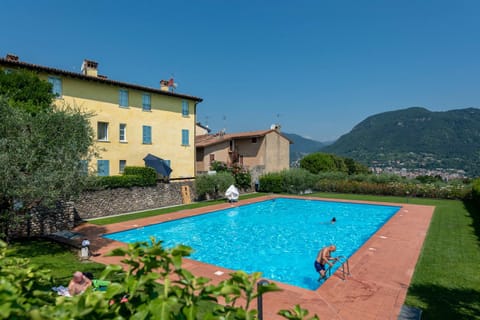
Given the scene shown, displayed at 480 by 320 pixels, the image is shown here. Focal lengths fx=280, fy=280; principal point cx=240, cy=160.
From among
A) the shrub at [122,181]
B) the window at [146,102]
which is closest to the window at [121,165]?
the shrub at [122,181]

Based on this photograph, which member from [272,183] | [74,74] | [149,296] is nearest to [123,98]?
[74,74]

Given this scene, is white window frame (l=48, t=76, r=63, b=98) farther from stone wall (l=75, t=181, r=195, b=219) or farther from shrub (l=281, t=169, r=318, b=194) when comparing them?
shrub (l=281, t=169, r=318, b=194)

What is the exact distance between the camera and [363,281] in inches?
338

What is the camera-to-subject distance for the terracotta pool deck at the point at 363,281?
6.89 meters

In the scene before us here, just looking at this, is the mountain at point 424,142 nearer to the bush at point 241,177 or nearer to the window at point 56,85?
the bush at point 241,177

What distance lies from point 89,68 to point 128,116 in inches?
192

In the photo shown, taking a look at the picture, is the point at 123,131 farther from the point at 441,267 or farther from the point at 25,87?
the point at 441,267

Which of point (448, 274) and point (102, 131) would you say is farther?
point (102, 131)

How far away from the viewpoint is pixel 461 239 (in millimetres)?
12922

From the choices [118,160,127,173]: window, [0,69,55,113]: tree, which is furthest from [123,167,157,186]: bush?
[0,69,55,113]: tree

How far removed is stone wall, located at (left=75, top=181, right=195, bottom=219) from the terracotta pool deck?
3468mm

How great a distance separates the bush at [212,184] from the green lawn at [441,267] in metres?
13.9

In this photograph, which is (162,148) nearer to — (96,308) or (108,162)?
(108,162)

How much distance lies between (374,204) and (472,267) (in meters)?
15.3
